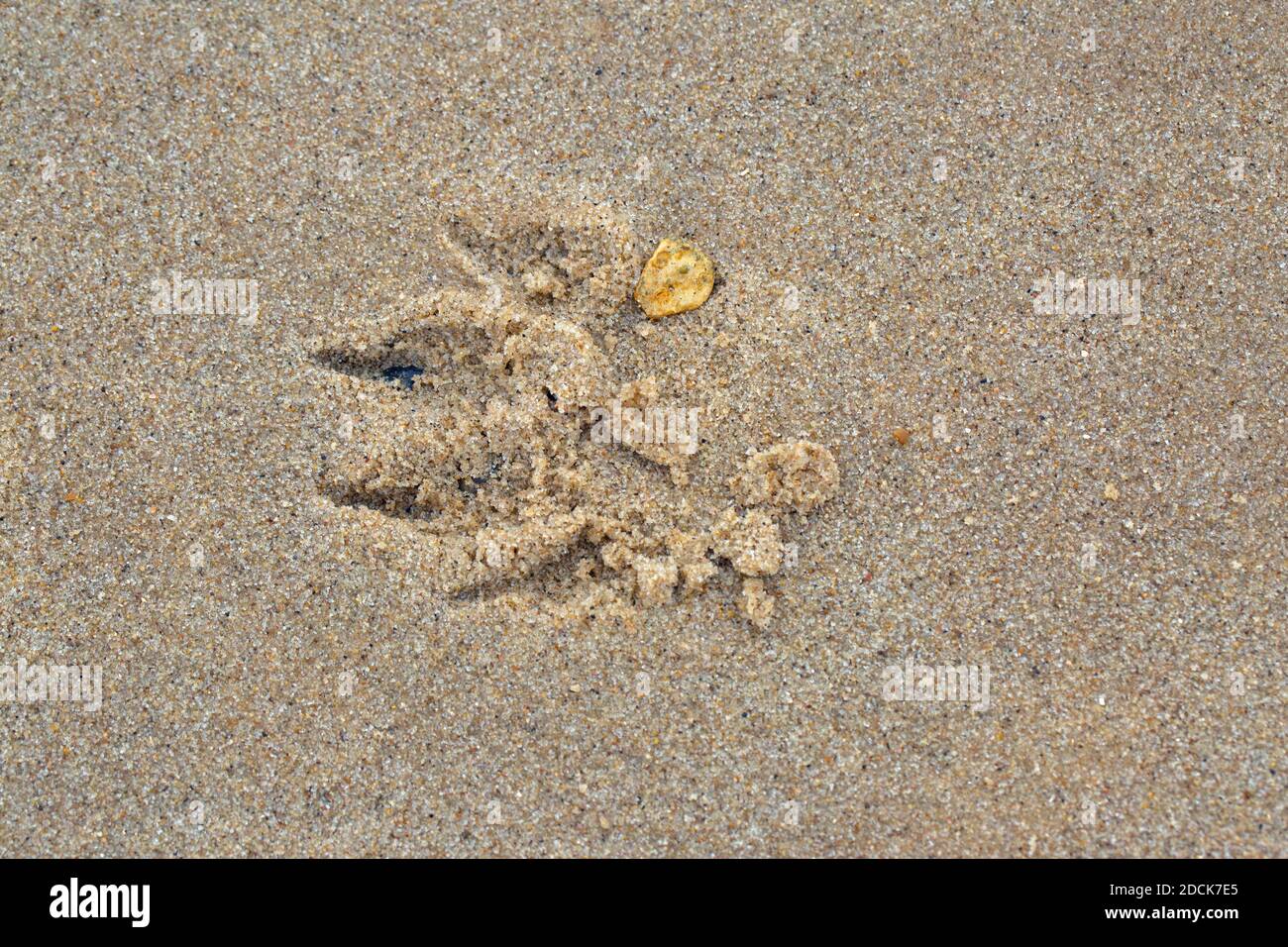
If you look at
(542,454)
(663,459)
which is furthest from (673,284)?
(542,454)

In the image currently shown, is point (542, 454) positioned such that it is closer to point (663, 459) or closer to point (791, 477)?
point (663, 459)

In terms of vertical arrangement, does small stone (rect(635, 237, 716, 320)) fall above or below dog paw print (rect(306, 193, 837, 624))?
above

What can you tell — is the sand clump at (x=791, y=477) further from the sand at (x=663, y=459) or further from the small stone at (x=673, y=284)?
the small stone at (x=673, y=284)

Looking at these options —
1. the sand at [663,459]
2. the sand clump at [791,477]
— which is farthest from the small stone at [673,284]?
the sand clump at [791,477]

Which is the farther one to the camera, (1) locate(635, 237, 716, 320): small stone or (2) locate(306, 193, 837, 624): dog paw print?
(1) locate(635, 237, 716, 320): small stone

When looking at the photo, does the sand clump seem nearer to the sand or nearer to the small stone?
the sand

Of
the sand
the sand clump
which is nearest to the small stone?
the sand
